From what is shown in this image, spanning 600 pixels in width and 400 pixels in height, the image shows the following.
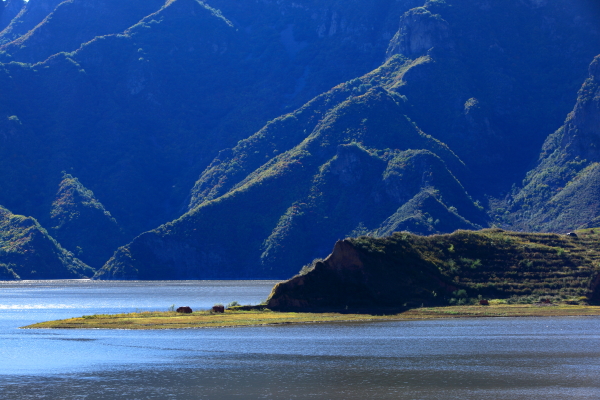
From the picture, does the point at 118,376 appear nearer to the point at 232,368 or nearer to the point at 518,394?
the point at 232,368

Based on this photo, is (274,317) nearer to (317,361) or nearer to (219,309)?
(219,309)

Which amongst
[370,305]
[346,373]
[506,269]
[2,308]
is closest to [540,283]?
[506,269]

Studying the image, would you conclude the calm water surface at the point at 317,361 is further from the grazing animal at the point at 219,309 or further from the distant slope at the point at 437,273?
the distant slope at the point at 437,273

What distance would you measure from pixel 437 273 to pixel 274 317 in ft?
69.3

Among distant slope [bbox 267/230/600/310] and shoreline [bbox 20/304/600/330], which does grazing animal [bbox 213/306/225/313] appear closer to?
shoreline [bbox 20/304/600/330]

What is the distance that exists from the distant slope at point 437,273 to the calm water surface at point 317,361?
9.72 m

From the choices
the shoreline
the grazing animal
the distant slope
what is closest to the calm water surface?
the shoreline

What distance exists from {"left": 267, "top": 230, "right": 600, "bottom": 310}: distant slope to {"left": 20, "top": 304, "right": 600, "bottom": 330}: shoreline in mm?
3425

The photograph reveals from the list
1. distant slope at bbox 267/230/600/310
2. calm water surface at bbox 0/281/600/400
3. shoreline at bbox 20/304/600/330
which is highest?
distant slope at bbox 267/230/600/310

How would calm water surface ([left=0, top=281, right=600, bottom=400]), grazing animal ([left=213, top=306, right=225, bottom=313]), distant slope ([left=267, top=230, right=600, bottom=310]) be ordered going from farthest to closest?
distant slope ([left=267, top=230, right=600, bottom=310]) < grazing animal ([left=213, top=306, right=225, bottom=313]) < calm water surface ([left=0, top=281, right=600, bottom=400])

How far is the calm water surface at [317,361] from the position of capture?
47.5m

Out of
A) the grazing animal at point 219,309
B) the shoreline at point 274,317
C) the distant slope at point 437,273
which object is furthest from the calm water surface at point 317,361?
the distant slope at point 437,273

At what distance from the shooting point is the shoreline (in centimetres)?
8088

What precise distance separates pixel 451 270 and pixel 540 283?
9578 mm
